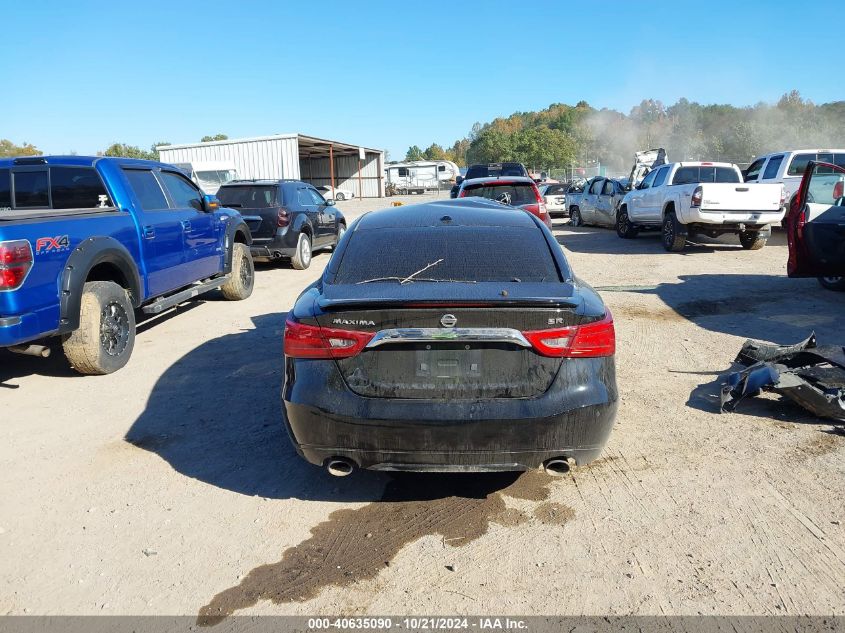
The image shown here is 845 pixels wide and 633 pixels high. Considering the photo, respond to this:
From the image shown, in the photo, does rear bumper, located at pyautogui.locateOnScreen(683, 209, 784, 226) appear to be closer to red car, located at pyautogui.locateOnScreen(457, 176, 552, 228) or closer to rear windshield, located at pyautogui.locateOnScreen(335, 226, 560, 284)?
red car, located at pyautogui.locateOnScreen(457, 176, 552, 228)

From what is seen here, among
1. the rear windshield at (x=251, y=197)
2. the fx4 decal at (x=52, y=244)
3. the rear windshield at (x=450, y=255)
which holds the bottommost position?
the rear windshield at (x=450, y=255)

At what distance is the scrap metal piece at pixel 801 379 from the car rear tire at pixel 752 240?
368 inches

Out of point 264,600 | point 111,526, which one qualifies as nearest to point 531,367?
point 264,600

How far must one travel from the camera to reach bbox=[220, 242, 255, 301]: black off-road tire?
9328 mm

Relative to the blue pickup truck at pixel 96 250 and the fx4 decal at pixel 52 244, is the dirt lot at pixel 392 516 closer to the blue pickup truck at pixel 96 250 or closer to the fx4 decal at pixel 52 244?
the blue pickup truck at pixel 96 250

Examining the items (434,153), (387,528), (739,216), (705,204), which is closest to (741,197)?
(739,216)

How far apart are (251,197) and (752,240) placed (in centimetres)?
1076

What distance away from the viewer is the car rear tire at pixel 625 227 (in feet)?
55.7

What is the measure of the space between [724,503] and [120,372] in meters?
5.32

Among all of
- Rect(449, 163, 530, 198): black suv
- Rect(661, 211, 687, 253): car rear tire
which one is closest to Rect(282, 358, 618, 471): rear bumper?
Rect(661, 211, 687, 253): car rear tire

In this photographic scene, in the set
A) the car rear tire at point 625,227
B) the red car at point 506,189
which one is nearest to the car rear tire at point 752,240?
the car rear tire at point 625,227

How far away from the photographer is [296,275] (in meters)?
12.1

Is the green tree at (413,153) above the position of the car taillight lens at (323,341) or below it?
above

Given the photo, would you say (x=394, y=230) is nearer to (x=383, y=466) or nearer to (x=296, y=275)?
(x=383, y=466)
